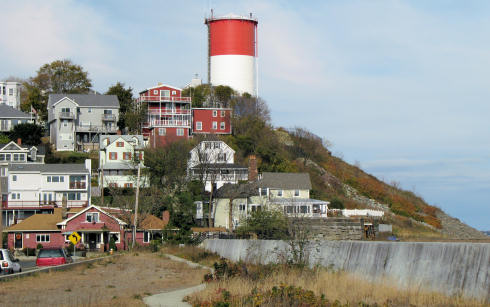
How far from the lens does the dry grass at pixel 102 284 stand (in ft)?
78.8

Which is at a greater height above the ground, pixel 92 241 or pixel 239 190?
pixel 239 190

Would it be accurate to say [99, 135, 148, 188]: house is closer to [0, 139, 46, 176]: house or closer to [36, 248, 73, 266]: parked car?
[0, 139, 46, 176]: house

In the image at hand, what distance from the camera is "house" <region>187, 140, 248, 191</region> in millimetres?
82312

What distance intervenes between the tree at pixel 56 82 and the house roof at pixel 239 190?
128ft

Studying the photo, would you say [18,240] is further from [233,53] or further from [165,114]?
[233,53]

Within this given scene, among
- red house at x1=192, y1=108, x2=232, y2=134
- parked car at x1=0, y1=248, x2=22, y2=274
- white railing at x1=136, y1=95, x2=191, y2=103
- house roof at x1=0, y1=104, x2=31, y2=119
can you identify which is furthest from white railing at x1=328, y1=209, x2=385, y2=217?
parked car at x1=0, y1=248, x2=22, y2=274

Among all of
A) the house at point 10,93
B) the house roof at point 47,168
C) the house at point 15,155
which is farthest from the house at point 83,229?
the house at point 10,93

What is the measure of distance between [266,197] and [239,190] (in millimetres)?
3057

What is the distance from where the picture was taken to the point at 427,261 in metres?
19.8

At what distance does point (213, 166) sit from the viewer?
82.6 meters

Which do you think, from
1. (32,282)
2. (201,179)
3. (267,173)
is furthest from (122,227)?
(32,282)

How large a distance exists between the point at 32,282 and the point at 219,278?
9.52m

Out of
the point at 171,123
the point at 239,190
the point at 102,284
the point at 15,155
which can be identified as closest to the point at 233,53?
the point at 171,123

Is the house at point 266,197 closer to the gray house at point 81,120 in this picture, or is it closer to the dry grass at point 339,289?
the gray house at point 81,120
